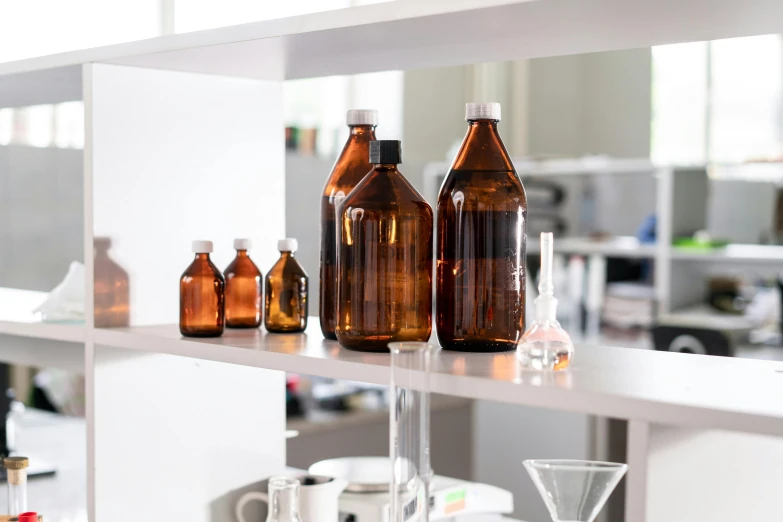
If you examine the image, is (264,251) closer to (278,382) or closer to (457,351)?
(278,382)

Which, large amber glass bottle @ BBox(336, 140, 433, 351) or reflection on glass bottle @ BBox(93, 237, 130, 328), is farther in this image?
reflection on glass bottle @ BBox(93, 237, 130, 328)

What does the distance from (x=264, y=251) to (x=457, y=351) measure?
50 centimetres

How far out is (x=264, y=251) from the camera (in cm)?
136

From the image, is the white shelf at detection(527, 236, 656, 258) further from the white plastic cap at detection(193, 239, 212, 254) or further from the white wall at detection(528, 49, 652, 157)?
the white plastic cap at detection(193, 239, 212, 254)

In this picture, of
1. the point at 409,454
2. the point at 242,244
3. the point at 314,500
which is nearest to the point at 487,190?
the point at 409,454

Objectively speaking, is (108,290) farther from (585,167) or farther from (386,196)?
(585,167)

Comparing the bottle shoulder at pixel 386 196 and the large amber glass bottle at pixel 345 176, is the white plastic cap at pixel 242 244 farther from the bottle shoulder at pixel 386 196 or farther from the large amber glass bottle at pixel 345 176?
the bottle shoulder at pixel 386 196

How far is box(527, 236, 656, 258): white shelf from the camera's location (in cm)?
449

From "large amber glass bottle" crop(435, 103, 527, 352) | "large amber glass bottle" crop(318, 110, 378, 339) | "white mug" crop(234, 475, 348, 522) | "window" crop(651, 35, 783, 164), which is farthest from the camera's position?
"window" crop(651, 35, 783, 164)

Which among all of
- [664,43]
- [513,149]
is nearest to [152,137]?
[664,43]

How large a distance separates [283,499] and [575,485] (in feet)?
1.54

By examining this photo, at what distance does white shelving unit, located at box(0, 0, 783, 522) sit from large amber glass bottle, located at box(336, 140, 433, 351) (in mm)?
48

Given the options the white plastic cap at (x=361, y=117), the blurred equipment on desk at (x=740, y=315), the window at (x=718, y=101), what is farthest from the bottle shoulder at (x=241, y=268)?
the window at (x=718, y=101)

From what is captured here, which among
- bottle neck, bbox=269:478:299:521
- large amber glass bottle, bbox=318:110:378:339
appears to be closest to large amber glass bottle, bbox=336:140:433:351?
large amber glass bottle, bbox=318:110:378:339
